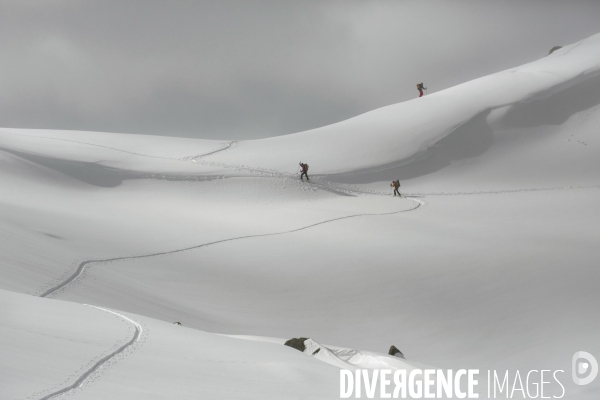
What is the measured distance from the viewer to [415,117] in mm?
35406

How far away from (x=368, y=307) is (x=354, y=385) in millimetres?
7681

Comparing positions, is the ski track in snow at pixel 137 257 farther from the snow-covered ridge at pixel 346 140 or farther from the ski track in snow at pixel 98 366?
the snow-covered ridge at pixel 346 140

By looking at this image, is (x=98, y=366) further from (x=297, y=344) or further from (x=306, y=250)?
(x=306, y=250)

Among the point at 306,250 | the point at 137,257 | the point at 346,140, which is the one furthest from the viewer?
the point at 346,140

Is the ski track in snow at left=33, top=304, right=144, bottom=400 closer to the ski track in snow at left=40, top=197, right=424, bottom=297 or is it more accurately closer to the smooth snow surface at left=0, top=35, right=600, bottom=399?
the smooth snow surface at left=0, top=35, right=600, bottom=399

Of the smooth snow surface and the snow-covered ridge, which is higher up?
the snow-covered ridge

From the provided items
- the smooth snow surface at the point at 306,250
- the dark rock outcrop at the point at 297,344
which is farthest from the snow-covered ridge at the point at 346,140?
the dark rock outcrop at the point at 297,344

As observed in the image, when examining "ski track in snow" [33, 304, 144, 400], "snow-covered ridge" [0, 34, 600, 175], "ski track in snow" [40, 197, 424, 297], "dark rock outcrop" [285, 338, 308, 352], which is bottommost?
"ski track in snow" [33, 304, 144, 400]

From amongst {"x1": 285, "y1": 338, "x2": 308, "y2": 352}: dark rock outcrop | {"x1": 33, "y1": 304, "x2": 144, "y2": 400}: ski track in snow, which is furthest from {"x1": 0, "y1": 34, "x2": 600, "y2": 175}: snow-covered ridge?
{"x1": 33, "y1": 304, "x2": 144, "y2": 400}: ski track in snow

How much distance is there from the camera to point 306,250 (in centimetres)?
1822

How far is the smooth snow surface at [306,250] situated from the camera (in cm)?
723

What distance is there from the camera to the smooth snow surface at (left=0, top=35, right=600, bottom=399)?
7227 mm

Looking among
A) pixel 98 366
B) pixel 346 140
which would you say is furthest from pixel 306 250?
pixel 346 140

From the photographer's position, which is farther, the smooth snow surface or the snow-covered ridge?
the snow-covered ridge
